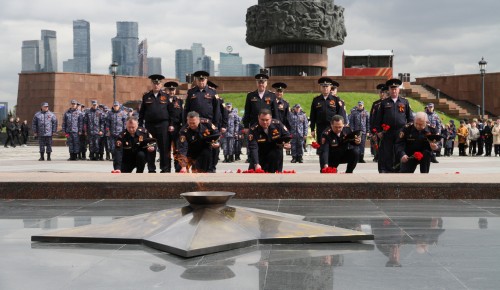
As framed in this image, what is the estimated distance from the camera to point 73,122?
1853cm

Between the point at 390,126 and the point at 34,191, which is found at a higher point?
the point at 390,126

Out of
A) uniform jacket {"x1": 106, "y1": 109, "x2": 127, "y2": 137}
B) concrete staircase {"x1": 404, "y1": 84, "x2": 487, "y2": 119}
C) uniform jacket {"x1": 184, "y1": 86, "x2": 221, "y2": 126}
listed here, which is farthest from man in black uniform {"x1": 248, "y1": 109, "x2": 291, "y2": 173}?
concrete staircase {"x1": 404, "y1": 84, "x2": 487, "y2": 119}

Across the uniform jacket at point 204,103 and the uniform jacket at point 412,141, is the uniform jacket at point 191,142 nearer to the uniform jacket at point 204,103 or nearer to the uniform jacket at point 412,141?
the uniform jacket at point 204,103

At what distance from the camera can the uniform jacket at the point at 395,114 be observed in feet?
35.6

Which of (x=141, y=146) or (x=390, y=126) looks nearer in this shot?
(x=141, y=146)

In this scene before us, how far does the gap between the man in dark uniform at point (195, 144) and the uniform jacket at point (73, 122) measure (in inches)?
386

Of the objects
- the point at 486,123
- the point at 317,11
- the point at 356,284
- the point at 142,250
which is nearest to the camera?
the point at 356,284

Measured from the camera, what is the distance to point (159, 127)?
11453 millimetres

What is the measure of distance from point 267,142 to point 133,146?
2040 mm

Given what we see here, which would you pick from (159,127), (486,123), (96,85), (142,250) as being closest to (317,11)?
(96,85)

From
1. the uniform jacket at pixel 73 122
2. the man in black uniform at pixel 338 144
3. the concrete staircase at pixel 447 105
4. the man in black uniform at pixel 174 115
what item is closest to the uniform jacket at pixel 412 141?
the man in black uniform at pixel 338 144

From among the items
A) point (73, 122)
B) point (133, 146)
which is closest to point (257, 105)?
point (133, 146)

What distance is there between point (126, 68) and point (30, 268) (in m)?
170

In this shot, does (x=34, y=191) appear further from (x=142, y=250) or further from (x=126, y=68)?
(x=126, y=68)
